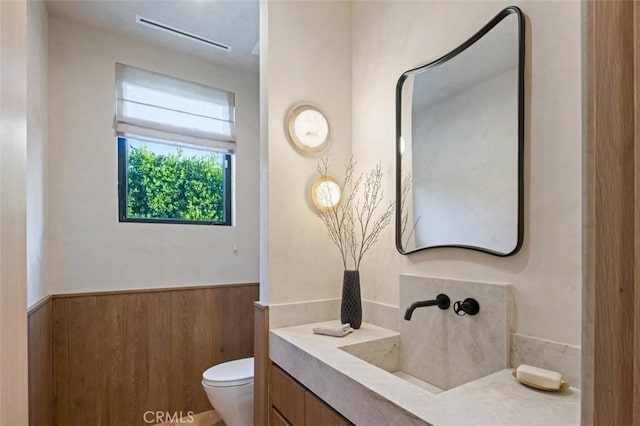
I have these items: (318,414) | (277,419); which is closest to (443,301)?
(318,414)

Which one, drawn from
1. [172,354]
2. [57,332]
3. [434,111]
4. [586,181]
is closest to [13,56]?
[586,181]

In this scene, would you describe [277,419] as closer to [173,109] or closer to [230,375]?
[230,375]

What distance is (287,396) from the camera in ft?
4.99

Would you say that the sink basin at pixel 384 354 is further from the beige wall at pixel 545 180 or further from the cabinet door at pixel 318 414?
the beige wall at pixel 545 180

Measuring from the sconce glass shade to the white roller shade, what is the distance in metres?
1.23

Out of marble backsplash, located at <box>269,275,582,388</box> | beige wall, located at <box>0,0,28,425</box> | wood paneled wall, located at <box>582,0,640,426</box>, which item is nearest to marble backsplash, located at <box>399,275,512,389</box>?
marble backsplash, located at <box>269,275,582,388</box>

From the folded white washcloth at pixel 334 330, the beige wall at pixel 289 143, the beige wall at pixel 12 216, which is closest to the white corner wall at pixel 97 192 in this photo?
the beige wall at pixel 289 143

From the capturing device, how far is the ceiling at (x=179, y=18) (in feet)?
6.98

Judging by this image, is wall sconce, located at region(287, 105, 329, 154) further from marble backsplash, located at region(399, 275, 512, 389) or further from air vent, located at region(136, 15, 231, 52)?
air vent, located at region(136, 15, 231, 52)

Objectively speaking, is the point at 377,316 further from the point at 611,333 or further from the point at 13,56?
the point at 13,56

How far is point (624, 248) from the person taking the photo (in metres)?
0.34

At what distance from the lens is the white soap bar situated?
100cm

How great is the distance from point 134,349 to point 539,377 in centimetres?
244

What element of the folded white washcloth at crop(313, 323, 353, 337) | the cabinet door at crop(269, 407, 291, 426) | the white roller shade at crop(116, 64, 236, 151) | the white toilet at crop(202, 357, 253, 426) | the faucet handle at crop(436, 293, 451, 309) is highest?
the white roller shade at crop(116, 64, 236, 151)
